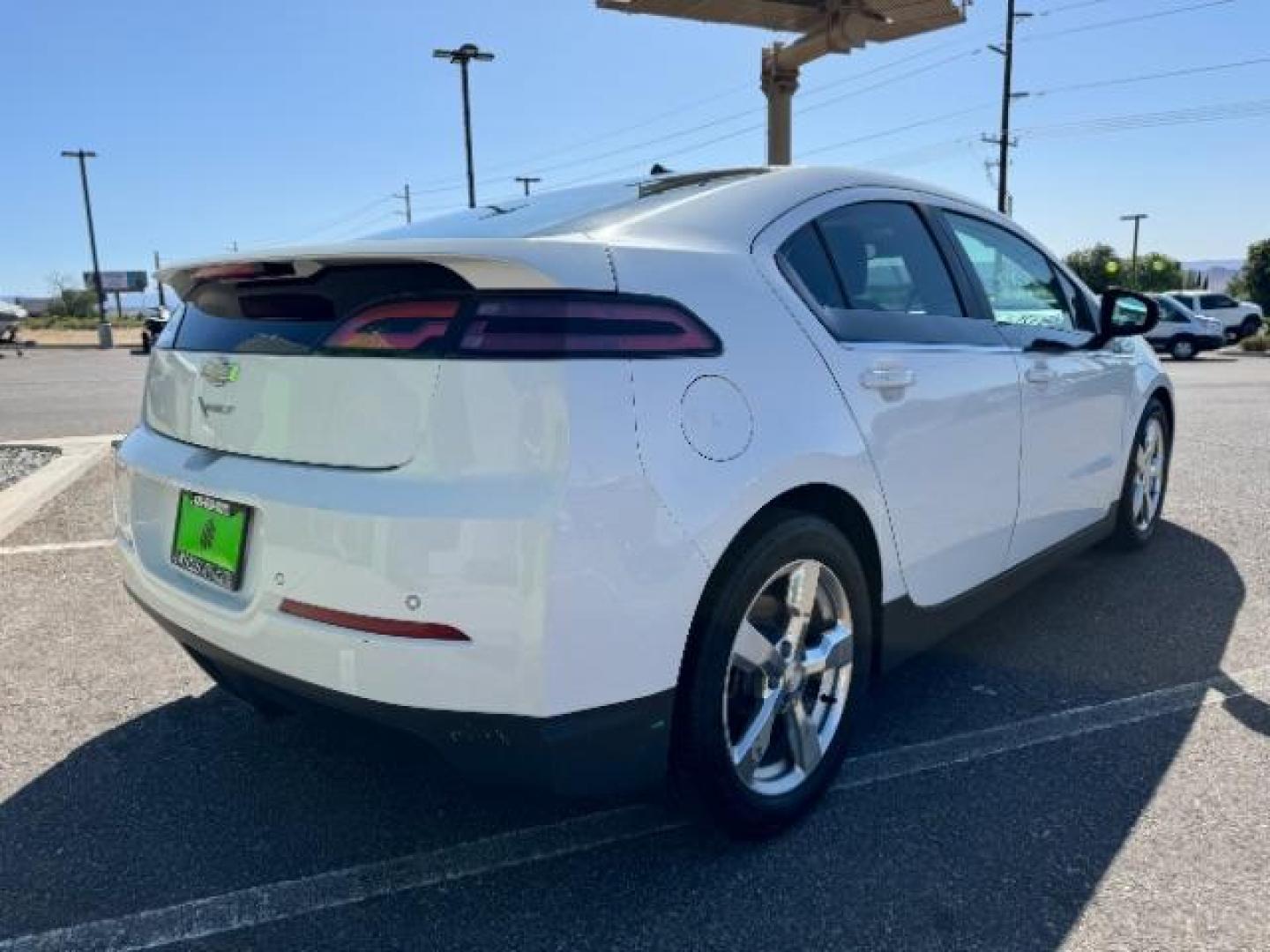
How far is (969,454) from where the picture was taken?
2.86 meters

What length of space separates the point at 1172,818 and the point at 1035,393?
141 cm

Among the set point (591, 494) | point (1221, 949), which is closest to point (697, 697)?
point (591, 494)

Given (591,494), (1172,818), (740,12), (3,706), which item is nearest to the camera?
(591,494)

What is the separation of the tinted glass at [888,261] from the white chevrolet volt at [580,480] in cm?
1

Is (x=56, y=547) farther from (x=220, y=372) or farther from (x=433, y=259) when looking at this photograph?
(x=433, y=259)

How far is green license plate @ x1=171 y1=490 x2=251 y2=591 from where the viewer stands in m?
2.03

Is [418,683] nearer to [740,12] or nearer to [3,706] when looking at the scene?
[3,706]

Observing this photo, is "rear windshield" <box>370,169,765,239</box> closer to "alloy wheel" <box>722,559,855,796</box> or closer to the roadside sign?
"alloy wheel" <box>722,559,855,796</box>

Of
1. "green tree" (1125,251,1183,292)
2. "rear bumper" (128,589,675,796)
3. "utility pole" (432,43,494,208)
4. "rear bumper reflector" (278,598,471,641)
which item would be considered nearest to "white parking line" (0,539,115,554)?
"rear bumper" (128,589,675,796)

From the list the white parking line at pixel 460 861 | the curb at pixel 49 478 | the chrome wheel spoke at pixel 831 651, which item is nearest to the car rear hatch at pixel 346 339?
the white parking line at pixel 460 861

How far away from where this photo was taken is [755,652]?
7.30ft

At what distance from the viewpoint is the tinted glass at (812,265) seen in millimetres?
2391

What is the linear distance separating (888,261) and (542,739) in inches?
69.8

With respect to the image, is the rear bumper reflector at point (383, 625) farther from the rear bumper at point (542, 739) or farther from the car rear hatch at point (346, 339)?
the car rear hatch at point (346, 339)
